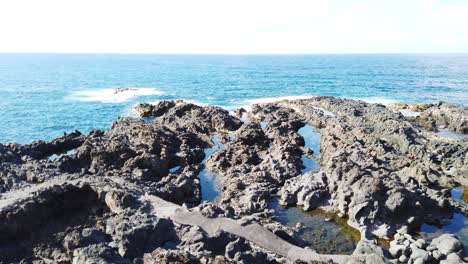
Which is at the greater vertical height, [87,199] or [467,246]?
[87,199]

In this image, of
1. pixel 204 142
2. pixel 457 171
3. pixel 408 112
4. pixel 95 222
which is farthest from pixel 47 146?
pixel 408 112

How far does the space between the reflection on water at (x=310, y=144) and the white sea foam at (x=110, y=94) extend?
48.4 meters

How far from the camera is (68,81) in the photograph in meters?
122

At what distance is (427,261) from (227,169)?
1908 cm

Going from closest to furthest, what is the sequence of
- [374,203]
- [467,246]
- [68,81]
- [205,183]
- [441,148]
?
[467,246] → [374,203] → [205,183] → [441,148] → [68,81]

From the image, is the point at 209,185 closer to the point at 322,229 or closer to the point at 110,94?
the point at 322,229

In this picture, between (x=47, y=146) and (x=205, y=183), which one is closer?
(x=205, y=183)

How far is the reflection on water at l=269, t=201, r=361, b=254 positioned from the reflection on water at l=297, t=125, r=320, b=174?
7683 mm

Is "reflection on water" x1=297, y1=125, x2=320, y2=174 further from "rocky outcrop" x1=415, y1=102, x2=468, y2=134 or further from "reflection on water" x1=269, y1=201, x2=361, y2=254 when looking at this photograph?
"rocky outcrop" x1=415, y1=102, x2=468, y2=134

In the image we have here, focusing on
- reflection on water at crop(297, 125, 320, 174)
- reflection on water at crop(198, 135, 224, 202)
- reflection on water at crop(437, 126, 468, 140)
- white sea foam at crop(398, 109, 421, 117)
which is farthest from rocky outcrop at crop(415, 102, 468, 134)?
reflection on water at crop(198, 135, 224, 202)

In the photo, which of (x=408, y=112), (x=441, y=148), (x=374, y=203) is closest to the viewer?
(x=374, y=203)

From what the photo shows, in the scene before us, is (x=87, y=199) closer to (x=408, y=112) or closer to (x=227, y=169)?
(x=227, y=169)

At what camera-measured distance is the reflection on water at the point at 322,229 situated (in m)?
23.1

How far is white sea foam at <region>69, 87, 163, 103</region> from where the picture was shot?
84681 millimetres
